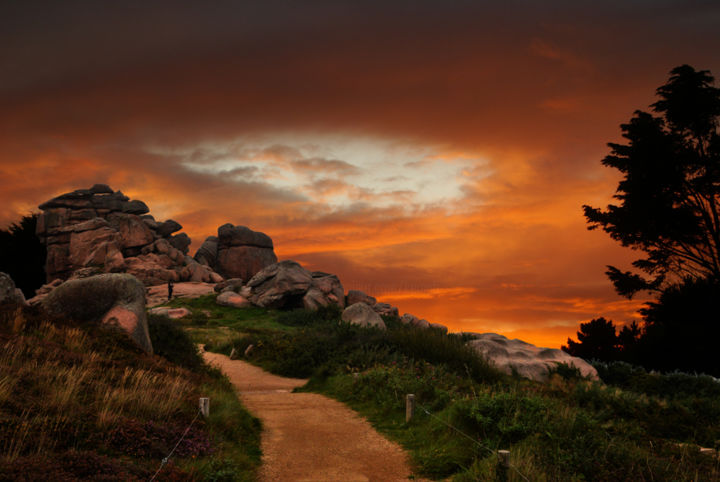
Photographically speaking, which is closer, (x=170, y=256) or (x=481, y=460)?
(x=481, y=460)

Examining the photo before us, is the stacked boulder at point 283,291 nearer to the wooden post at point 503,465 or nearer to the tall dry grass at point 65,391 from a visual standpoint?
the tall dry grass at point 65,391

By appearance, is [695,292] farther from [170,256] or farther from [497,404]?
[170,256]

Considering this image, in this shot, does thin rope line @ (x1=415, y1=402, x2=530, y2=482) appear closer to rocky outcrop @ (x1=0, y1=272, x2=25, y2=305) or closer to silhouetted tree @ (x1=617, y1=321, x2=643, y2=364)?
rocky outcrop @ (x1=0, y1=272, x2=25, y2=305)

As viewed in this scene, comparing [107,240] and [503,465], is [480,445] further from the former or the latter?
[107,240]

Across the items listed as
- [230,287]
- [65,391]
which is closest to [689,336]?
[65,391]

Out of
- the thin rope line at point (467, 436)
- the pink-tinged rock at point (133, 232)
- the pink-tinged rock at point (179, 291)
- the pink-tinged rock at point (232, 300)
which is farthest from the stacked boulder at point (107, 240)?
the thin rope line at point (467, 436)

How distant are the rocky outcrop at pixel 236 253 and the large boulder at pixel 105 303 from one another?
54224 millimetres

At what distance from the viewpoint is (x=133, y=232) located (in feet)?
200

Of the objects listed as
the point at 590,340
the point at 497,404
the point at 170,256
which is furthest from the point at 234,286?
the point at 497,404

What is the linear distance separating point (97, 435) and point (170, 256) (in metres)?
57.9

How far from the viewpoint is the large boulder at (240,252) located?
69562 mm

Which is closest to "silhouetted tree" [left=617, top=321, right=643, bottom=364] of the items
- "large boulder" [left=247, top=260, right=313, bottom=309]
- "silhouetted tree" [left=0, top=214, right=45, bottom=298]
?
"large boulder" [left=247, top=260, right=313, bottom=309]

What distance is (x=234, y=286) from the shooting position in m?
47.8

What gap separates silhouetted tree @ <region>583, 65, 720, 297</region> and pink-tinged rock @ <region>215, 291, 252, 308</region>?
30058mm
